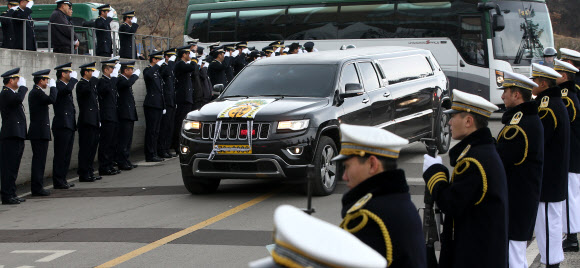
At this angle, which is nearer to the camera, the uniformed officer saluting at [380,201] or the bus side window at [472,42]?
the uniformed officer saluting at [380,201]

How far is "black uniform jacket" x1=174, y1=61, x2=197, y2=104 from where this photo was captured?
1598 centimetres

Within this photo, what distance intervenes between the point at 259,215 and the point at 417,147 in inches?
276

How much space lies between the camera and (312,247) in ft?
6.53

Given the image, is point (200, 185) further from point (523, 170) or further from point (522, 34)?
point (522, 34)

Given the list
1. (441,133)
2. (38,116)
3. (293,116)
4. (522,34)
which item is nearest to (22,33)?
(38,116)

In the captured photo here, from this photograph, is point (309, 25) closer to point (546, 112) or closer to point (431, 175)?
point (546, 112)

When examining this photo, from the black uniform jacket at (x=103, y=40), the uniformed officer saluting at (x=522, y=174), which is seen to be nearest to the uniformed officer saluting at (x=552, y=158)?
the uniformed officer saluting at (x=522, y=174)

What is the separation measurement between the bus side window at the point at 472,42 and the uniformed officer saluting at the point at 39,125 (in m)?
14.1

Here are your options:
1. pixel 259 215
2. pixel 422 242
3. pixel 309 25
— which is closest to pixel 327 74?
pixel 259 215

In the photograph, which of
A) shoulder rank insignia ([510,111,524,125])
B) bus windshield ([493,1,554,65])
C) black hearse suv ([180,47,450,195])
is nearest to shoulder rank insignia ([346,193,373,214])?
shoulder rank insignia ([510,111,524,125])

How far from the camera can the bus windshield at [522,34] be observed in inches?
918

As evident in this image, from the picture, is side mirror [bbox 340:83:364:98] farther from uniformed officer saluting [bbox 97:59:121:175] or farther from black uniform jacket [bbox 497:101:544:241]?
black uniform jacket [bbox 497:101:544:241]

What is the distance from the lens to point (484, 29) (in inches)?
912

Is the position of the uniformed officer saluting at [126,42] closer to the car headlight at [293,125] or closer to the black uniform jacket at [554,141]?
the car headlight at [293,125]
